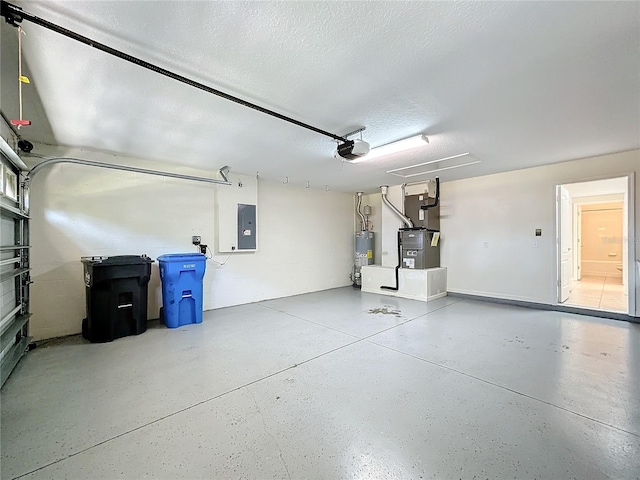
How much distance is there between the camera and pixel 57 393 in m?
2.12

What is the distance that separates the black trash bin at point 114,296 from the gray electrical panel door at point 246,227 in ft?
5.55

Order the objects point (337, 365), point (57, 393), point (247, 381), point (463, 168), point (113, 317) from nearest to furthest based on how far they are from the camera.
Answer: point (57, 393), point (247, 381), point (337, 365), point (113, 317), point (463, 168)

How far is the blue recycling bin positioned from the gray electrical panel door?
1.12 metres

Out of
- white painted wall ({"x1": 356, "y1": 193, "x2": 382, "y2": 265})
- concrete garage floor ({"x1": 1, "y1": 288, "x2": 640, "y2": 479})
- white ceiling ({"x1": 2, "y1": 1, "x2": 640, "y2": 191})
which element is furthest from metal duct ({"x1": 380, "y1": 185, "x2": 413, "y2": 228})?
concrete garage floor ({"x1": 1, "y1": 288, "x2": 640, "y2": 479})

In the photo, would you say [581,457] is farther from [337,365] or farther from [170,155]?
[170,155]

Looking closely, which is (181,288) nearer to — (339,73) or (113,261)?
(113,261)

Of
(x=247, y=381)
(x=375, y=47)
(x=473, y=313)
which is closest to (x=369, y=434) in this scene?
(x=247, y=381)

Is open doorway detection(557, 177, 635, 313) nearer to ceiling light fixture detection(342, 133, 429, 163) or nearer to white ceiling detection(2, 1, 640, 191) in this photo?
white ceiling detection(2, 1, 640, 191)

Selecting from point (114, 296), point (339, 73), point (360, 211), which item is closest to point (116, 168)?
point (114, 296)

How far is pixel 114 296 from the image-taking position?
10.6 ft

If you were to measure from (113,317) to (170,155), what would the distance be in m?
2.25

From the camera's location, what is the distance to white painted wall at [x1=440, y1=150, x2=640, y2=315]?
4.22 metres

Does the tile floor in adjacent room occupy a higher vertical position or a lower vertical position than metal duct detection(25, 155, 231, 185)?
lower

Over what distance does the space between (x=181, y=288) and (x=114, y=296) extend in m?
0.75
